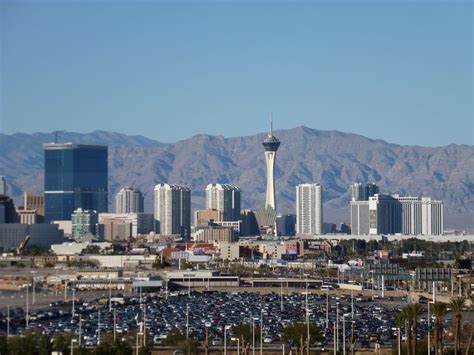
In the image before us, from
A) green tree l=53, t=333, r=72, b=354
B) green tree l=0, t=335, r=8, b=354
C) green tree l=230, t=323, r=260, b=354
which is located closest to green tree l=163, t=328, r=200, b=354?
green tree l=230, t=323, r=260, b=354

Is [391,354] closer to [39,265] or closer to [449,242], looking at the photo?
[39,265]

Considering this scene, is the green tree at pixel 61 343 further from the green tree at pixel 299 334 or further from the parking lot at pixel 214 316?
the green tree at pixel 299 334

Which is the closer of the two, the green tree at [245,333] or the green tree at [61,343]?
the green tree at [61,343]

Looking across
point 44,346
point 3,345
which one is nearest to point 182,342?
point 44,346

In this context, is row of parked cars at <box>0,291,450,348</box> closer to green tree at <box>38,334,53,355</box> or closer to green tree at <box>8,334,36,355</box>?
green tree at <box>38,334,53,355</box>

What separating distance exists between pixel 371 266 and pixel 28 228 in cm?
6583

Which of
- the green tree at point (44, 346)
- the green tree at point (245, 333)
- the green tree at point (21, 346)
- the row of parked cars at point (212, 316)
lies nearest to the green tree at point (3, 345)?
the green tree at point (21, 346)

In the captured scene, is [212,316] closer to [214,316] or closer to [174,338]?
[214,316]

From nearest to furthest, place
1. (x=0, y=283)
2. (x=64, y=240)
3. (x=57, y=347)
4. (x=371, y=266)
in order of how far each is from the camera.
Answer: (x=57, y=347)
(x=0, y=283)
(x=371, y=266)
(x=64, y=240)

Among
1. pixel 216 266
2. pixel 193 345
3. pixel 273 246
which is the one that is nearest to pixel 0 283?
pixel 216 266

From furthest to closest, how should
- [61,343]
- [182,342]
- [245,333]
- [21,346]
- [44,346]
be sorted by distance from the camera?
[245,333] → [182,342] → [61,343] → [44,346] → [21,346]

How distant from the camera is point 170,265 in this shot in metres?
132

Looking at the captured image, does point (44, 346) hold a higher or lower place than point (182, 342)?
higher

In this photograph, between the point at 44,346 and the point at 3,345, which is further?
the point at 44,346
